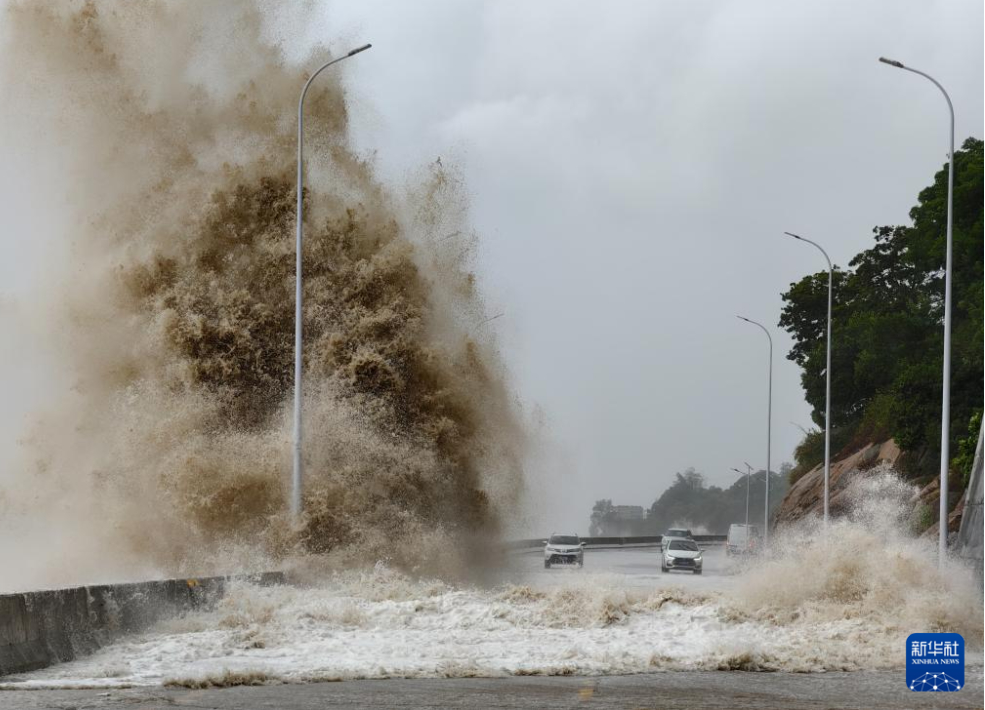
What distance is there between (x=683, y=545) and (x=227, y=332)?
24218mm

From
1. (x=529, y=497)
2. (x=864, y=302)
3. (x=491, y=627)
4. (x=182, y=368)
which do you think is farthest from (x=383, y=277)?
(x=864, y=302)

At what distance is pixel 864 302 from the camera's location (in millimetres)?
71438

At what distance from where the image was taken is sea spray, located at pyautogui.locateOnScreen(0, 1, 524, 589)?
82.9ft

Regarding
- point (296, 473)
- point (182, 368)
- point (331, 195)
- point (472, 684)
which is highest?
point (331, 195)

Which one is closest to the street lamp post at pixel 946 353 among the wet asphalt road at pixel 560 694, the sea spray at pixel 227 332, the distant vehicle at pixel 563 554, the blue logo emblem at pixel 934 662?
the sea spray at pixel 227 332

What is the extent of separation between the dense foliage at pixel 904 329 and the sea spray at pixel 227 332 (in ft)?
74.5

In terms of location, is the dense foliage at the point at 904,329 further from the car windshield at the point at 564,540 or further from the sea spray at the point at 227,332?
the sea spray at the point at 227,332

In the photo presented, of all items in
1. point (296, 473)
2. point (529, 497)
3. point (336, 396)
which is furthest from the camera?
point (529, 497)

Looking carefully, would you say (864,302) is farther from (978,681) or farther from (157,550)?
(978,681)

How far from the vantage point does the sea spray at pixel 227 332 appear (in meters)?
25.3

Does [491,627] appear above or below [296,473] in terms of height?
below

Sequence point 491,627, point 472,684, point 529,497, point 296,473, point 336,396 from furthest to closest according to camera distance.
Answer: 1. point 529,497
2. point 336,396
3. point 296,473
4. point 491,627
5. point 472,684

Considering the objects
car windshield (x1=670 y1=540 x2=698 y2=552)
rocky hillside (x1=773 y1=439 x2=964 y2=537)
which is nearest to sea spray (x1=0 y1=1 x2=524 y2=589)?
car windshield (x1=670 y1=540 x2=698 y2=552)

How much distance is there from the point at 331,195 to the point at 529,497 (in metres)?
8.02
